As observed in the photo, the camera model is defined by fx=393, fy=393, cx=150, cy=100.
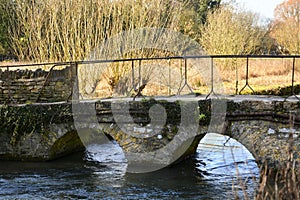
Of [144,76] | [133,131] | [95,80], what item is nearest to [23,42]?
[95,80]

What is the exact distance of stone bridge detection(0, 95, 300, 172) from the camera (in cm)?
743

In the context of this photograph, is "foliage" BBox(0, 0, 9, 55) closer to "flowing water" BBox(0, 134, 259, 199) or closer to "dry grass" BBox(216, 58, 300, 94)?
"dry grass" BBox(216, 58, 300, 94)

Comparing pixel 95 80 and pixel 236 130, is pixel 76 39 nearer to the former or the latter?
pixel 95 80

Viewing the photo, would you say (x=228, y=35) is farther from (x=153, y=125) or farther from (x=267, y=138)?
(x=267, y=138)

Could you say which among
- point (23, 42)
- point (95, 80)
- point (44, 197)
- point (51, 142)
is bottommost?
point (44, 197)

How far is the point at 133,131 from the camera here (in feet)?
27.9

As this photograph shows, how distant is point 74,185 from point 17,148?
2459 millimetres

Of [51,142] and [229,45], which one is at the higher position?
[229,45]

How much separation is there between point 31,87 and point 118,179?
3680 mm

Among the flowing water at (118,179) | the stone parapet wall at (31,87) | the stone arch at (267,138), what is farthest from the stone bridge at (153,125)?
the stone parapet wall at (31,87)

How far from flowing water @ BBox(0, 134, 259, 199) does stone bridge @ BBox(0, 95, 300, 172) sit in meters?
0.36

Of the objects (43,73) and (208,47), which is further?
(208,47)

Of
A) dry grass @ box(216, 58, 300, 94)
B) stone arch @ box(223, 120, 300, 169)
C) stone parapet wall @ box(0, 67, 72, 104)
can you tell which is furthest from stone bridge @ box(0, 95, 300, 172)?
dry grass @ box(216, 58, 300, 94)

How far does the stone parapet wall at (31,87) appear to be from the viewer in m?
9.99
